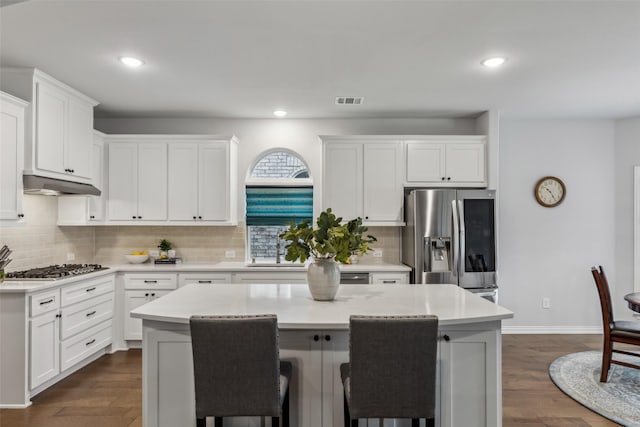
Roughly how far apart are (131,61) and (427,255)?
10.9 feet

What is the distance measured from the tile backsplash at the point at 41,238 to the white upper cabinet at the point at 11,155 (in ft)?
1.67

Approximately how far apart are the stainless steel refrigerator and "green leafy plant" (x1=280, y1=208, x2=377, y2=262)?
2026 mm

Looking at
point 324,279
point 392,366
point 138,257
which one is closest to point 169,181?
point 138,257

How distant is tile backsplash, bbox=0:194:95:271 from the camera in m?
3.84

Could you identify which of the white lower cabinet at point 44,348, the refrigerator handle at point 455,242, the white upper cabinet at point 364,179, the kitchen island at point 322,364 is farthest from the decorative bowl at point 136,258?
the refrigerator handle at point 455,242

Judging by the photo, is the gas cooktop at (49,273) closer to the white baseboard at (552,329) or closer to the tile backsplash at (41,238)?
the tile backsplash at (41,238)

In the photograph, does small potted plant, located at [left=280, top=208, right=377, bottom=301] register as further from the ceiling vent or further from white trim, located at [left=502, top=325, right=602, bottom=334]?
white trim, located at [left=502, top=325, right=602, bottom=334]

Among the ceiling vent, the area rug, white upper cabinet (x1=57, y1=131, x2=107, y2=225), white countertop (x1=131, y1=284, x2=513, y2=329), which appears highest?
the ceiling vent

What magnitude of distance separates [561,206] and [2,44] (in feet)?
19.6

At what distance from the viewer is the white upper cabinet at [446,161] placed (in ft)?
15.8

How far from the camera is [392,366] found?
188cm

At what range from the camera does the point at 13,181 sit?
3285 mm

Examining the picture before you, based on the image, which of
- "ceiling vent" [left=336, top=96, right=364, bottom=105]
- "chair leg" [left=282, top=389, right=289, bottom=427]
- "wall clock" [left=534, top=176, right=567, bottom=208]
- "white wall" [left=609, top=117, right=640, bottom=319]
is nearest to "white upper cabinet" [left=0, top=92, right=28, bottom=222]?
"chair leg" [left=282, top=389, right=289, bottom=427]

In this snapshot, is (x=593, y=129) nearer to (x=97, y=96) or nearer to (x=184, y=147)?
(x=184, y=147)
